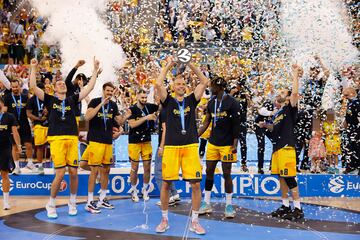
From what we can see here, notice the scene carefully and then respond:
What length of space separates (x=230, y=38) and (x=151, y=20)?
2.61 meters

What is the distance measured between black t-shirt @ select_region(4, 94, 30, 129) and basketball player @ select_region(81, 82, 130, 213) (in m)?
2.45

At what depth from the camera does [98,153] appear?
28.7 feet

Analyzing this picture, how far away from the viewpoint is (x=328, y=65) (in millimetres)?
11852

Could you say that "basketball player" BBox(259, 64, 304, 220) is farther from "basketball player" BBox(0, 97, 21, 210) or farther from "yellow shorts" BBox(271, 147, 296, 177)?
"basketball player" BBox(0, 97, 21, 210)

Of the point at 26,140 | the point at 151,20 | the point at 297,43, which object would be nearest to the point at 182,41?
the point at 151,20

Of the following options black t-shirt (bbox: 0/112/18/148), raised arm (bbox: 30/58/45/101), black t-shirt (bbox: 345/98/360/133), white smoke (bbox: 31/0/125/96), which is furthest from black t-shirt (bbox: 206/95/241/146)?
white smoke (bbox: 31/0/125/96)

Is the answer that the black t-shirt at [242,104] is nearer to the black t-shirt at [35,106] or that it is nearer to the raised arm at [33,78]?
the black t-shirt at [35,106]

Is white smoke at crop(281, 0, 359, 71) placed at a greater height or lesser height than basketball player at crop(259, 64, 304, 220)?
greater

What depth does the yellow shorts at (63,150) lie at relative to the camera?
8203mm

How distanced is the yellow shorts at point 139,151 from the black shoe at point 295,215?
8.14 feet

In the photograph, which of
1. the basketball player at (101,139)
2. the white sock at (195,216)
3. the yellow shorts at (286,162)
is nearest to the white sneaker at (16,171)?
the basketball player at (101,139)

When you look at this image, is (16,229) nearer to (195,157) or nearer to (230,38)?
(195,157)

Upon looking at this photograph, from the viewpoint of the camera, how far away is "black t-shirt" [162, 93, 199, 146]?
7.24m

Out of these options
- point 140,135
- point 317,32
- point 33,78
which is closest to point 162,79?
point 33,78
